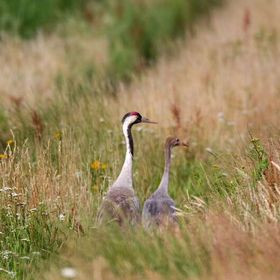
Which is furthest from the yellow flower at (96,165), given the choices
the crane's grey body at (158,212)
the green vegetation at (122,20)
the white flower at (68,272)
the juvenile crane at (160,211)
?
the green vegetation at (122,20)

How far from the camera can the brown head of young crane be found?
7716mm

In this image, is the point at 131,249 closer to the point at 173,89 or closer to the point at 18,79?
the point at 173,89

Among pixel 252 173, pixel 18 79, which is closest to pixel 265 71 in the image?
pixel 18 79

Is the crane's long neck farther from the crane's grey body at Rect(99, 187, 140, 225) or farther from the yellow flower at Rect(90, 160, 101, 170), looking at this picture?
the yellow flower at Rect(90, 160, 101, 170)

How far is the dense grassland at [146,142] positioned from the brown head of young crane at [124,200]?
0.17 meters

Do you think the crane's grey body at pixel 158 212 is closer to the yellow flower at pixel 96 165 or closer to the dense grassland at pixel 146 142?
the dense grassland at pixel 146 142

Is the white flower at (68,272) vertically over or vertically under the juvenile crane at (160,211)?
under

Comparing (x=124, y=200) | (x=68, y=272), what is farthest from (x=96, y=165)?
(x=68, y=272)

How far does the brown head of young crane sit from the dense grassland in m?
0.17

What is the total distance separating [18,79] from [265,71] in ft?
12.1

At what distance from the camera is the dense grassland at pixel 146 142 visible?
6.31 metres

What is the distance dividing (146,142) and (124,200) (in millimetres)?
2727

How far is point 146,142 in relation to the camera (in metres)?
10.8

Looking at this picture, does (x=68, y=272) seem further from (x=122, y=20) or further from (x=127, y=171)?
(x=122, y=20)
